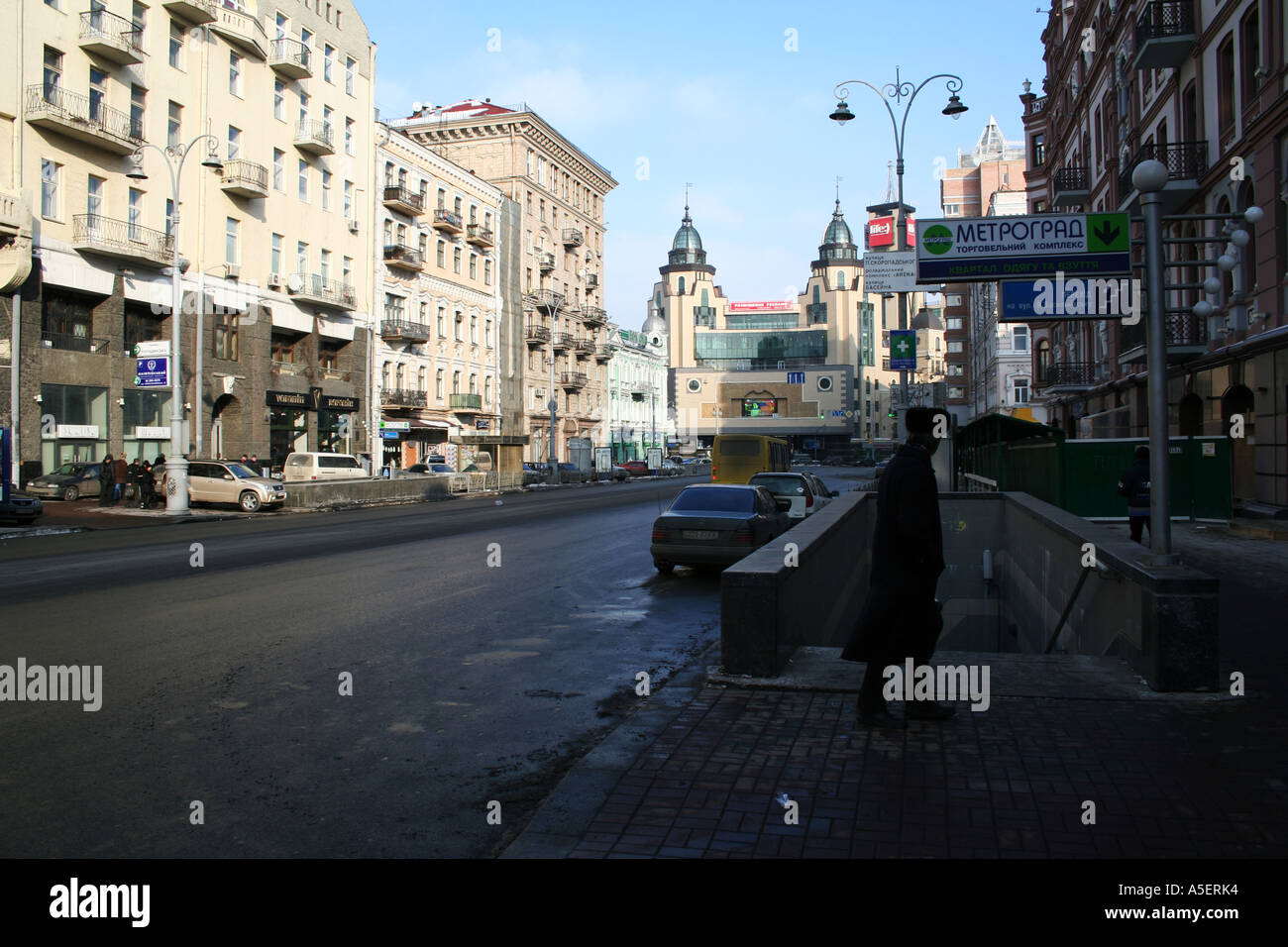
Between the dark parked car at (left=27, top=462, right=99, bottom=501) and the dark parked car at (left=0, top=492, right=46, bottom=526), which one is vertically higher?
the dark parked car at (left=27, top=462, right=99, bottom=501)

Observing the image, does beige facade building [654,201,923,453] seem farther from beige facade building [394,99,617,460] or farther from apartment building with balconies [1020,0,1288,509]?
apartment building with balconies [1020,0,1288,509]

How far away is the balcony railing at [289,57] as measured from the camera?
42.0m

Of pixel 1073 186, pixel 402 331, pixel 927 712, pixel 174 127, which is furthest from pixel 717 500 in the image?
pixel 402 331

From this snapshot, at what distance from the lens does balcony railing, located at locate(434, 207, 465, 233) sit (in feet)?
186

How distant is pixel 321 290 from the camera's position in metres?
45.1

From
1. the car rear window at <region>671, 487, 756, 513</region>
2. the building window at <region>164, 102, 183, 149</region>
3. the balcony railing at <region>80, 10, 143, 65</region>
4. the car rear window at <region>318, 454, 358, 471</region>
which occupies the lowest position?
the car rear window at <region>671, 487, 756, 513</region>

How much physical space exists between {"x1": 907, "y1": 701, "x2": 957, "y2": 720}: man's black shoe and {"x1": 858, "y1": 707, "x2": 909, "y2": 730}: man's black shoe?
95 mm

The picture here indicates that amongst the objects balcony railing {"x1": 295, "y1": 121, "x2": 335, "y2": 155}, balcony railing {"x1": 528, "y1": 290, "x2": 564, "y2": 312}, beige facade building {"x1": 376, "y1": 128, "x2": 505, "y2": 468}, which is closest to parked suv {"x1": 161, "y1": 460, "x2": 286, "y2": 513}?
balcony railing {"x1": 295, "y1": 121, "x2": 335, "y2": 155}

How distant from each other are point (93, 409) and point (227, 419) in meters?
7.14

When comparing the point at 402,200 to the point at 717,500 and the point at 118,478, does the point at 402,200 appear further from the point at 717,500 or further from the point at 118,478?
A: the point at 717,500

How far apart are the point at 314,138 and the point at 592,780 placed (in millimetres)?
44739
